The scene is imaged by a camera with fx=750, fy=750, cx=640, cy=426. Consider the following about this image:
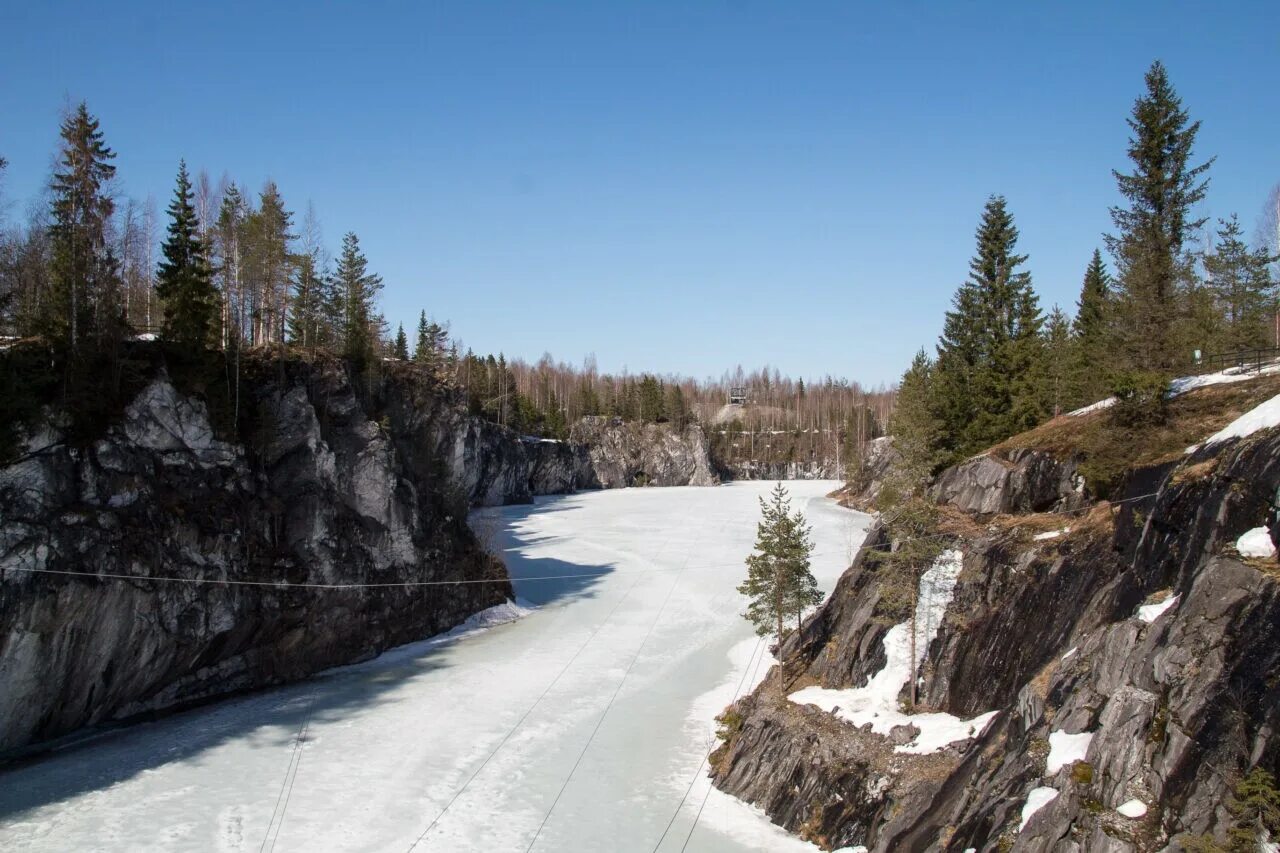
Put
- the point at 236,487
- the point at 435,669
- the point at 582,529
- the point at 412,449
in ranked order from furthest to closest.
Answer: the point at 582,529 < the point at 412,449 < the point at 435,669 < the point at 236,487

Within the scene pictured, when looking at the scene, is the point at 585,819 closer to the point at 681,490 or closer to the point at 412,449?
the point at 412,449

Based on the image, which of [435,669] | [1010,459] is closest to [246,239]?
[435,669]

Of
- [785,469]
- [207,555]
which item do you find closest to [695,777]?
[207,555]

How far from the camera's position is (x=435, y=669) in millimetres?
30453

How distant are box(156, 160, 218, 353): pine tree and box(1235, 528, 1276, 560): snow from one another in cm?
3097

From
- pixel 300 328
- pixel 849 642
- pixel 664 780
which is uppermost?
pixel 300 328

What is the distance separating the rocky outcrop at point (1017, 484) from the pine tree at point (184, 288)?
28.1 m

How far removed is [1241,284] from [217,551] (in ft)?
158

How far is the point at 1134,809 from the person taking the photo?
947 cm

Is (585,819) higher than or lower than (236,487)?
lower

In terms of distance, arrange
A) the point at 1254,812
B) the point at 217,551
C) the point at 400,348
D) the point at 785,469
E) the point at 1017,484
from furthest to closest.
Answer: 1. the point at 785,469
2. the point at 400,348
3. the point at 217,551
4. the point at 1017,484
5. the point at 1254,812

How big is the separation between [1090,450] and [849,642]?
843 cm

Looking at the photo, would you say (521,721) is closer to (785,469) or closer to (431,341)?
(431,341)

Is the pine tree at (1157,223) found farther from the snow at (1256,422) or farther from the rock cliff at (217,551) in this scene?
the rock cliff at (217,551)
